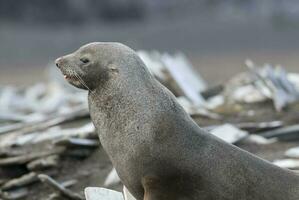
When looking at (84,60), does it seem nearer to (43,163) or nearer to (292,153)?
(43,163)

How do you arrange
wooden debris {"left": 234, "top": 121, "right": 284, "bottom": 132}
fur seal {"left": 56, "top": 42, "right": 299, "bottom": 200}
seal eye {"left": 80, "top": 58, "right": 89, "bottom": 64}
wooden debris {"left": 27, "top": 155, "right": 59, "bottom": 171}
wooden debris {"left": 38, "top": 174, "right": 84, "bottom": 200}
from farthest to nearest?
wooden debris {"left": 234, "top": 121, "right": 284, "bottom": 132}
wooden debris {"left": 27, "top": 155, "right": 59, "bottom": 171}
wooden debris {"left": 38, "top": 174, "right": 84, "bottom": 200}
seal eye {"left": 80, "top": 58, "right": 89, "bottom": 64}
fur seal {"left": 56, "top": 42, "right": 299, "bottom": 200}

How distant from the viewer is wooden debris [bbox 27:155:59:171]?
29.1 feet

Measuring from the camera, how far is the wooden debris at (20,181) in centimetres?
862

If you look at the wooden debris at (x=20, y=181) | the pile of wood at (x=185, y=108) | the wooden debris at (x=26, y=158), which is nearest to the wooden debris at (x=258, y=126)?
the pile of wood at (x=185, y=108)

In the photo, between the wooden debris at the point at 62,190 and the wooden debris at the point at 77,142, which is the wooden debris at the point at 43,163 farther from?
the wooden debris at the point at 62,190

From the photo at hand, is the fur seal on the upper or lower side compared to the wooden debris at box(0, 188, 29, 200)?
upper

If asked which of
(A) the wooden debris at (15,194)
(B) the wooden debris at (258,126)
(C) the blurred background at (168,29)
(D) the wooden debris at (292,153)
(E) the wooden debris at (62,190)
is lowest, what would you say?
(C) the blurred background at (168,29)

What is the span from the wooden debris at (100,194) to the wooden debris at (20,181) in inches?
57.2

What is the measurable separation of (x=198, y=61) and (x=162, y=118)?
19723 millimetres

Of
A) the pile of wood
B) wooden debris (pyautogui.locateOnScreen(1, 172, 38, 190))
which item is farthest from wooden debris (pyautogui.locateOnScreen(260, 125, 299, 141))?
wooden debris (pyautogui.locateOnScreen(1, 172, 38, 190))

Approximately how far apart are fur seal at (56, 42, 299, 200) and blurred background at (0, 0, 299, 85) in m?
14.7

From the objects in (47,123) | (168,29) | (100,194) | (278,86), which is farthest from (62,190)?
(168,29)

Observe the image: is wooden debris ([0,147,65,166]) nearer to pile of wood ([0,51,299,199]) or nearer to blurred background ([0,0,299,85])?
pile of wood ([0,51,299,199])

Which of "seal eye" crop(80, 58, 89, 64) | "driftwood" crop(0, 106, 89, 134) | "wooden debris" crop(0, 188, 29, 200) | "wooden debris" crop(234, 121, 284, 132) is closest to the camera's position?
"seal eye" crop(80, 58, 89, 64)
